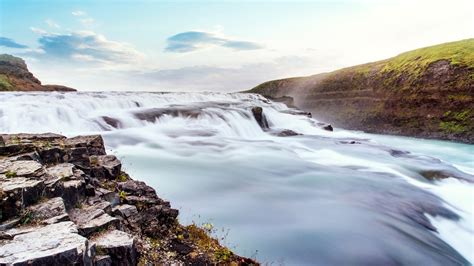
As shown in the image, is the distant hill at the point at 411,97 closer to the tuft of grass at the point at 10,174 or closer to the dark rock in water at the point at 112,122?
the dark rock in water at the point at 112,122

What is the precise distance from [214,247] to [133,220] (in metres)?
1.58

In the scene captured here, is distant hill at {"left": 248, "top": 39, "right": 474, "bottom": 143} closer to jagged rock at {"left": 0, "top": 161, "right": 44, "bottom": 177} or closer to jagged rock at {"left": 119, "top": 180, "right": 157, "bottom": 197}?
jagged rock at {"left": 119, "top": 180, "right": 157, "bottom": 197}

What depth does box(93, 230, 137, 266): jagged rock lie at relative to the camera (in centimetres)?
447

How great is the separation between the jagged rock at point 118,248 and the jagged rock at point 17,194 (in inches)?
44.9

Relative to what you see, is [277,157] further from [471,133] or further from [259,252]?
[471,133]

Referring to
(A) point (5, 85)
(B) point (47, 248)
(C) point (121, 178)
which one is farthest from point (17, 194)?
(A) point (5, 85)

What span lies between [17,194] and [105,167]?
3.43m

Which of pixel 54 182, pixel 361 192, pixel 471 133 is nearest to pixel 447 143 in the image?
pixel 471 133

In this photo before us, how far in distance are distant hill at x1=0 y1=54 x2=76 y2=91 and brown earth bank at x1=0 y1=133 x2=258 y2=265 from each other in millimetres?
61011

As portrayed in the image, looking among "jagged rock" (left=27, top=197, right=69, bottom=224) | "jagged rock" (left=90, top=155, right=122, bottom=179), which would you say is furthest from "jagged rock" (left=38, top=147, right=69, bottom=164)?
"jagged rock" (left=27, top=197, right=69, bottom=224)

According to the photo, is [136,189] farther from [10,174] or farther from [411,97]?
[411,97]

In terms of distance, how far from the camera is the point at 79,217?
5191 mm

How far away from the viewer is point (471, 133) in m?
31.2

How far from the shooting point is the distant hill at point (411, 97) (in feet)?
114
